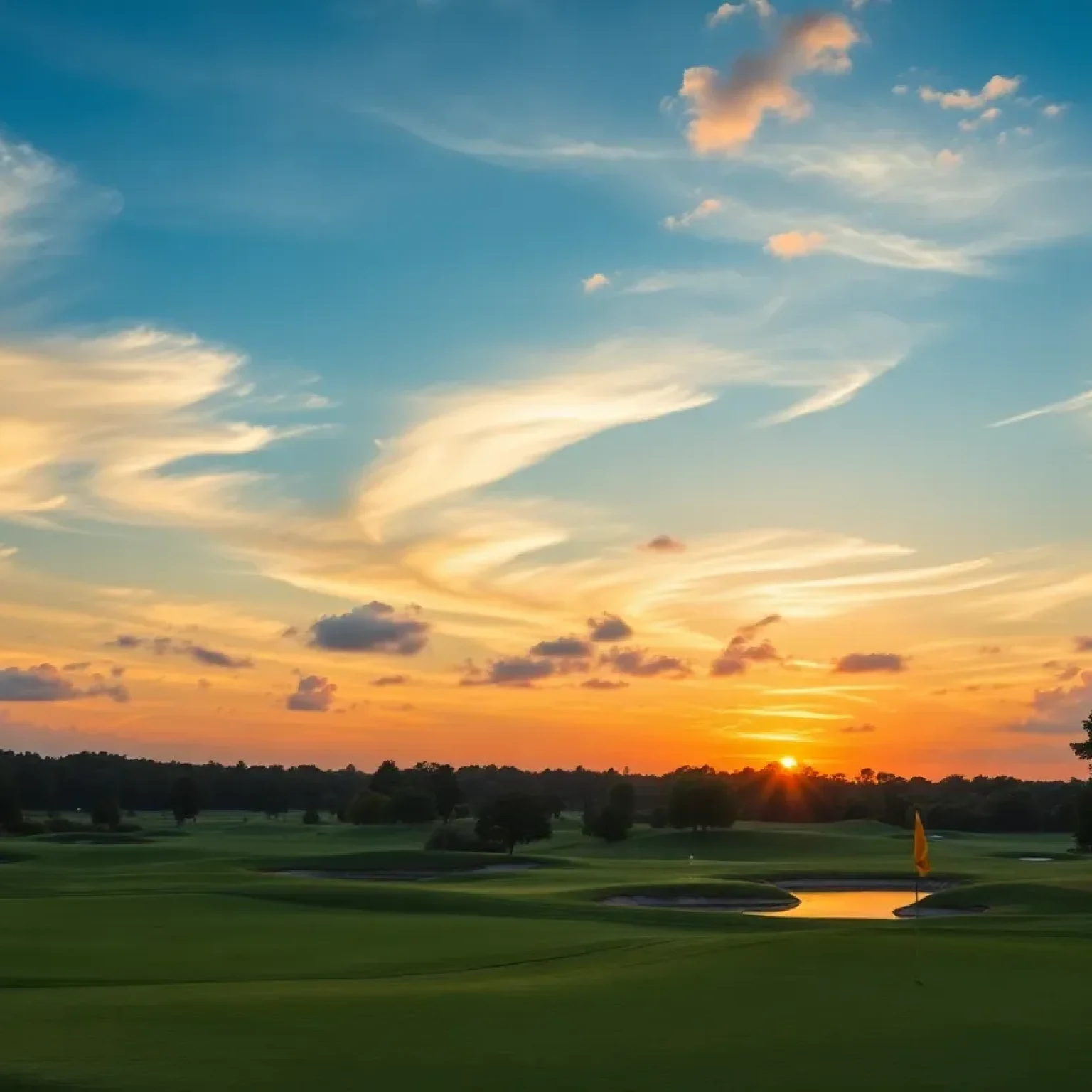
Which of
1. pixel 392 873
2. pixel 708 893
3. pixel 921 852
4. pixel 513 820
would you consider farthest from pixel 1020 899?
pixel 513 820

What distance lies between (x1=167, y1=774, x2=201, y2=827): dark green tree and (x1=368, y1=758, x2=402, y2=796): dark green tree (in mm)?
22033

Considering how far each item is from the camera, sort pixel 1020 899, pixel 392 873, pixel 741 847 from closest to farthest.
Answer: pixel 1020 899 → pixel 392 873 → pixel 741 847

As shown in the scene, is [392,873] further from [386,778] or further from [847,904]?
[386,778]

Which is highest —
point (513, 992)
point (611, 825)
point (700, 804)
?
point (700, 804)

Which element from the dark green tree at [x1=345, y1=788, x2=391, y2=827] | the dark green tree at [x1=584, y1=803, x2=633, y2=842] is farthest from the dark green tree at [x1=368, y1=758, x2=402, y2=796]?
the dark green tree at [x1=584, y1=803, x2=633, y2=842]

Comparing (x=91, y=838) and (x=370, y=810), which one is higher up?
(x=370, y=810)

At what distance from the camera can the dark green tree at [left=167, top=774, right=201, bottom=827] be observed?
155 m

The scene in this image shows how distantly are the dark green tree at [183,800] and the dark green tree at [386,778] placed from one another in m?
22.0

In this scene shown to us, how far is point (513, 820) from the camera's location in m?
102

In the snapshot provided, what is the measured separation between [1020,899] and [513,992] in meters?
39.5

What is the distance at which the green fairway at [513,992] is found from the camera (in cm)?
1892

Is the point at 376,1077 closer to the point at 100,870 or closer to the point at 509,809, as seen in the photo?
the point at 100,870

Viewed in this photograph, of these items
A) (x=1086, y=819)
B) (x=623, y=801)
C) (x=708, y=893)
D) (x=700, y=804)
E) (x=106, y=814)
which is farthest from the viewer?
(x=106, y=814)

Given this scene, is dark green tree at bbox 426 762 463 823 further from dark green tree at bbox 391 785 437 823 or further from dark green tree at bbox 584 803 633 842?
dark green tree at bbox 584 803 633 842
